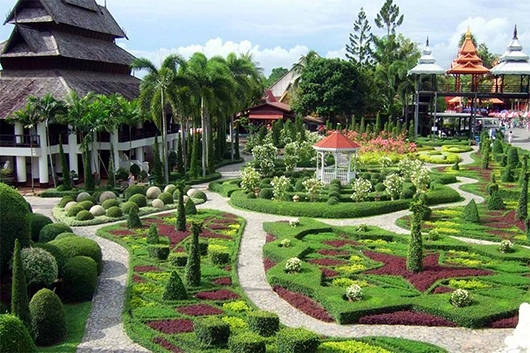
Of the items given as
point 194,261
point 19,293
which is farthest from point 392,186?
point 19,293

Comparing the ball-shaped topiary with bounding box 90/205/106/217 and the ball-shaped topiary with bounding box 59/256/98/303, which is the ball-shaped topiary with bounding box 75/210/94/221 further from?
the ball-shaped topiary with bounding box 59/256/98/303

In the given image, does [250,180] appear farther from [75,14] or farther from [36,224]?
[75,14]

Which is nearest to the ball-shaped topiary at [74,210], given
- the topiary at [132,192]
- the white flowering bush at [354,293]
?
the topiary at [132,192]

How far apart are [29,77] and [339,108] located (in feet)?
120

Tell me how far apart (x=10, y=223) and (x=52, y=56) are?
2874 cm

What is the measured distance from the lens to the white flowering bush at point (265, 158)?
134 feet

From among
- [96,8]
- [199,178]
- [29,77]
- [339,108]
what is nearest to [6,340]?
[199,178]

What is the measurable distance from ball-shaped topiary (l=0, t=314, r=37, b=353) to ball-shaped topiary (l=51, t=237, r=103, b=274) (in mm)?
7705

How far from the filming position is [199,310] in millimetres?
17266

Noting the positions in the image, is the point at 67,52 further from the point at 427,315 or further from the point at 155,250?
the point at 427,315

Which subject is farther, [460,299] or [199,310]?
[199,310]

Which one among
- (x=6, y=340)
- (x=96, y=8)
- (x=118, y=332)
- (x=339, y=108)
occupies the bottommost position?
(x=118, y=332)

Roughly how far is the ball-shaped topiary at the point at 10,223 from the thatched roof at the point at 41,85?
22.3m

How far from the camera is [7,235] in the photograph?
61.6 feet
